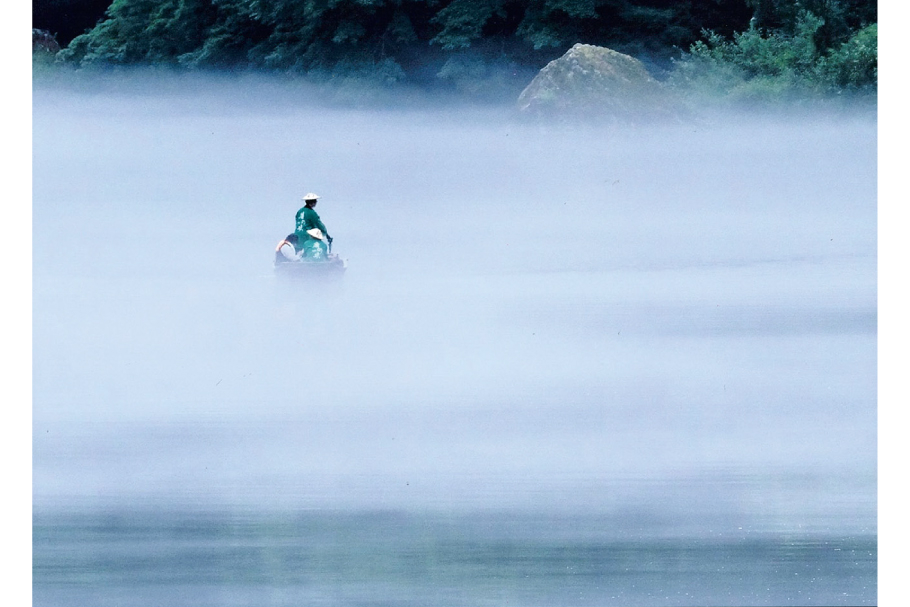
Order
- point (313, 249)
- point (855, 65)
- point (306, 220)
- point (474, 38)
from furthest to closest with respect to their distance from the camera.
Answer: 1. point (474, 38)
2. point (855, 65)
3. point (313, 249)
4. point (306, 220)

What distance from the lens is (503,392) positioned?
870 cm

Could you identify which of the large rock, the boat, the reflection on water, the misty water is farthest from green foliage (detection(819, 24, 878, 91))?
the reflection on water

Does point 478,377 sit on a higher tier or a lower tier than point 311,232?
lower

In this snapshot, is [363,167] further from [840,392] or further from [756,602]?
[756,602]

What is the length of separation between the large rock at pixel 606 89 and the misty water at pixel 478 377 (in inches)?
9.2

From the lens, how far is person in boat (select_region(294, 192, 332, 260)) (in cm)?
1046

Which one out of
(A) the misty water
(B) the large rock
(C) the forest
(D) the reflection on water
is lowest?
(D) the reflection on water

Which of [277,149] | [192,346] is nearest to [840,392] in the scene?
[192,346]

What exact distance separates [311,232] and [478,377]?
2150mm

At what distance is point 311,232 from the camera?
10.5 meters

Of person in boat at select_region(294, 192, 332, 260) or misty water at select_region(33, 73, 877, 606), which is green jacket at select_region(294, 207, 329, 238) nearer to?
person in boat at select_region(294, 192, 332, 260)

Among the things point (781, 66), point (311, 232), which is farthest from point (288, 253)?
point (781, 66)

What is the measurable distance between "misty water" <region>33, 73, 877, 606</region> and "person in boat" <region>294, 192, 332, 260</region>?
260mm

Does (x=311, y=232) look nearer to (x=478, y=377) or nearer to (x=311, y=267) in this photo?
(x=311, y=267)
